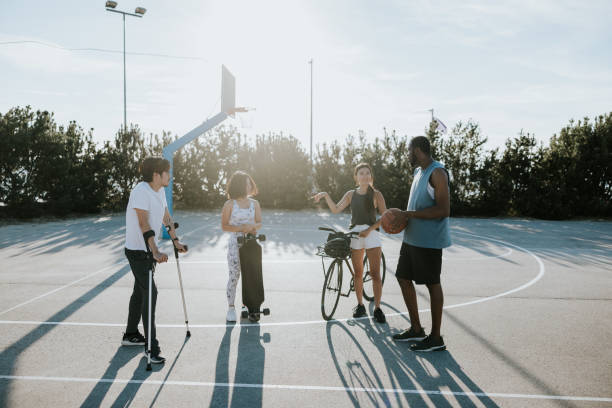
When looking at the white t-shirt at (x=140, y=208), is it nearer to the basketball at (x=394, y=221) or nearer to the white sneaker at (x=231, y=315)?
the white sneaker at (x=231, y=315)

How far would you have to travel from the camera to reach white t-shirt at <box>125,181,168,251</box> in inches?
156

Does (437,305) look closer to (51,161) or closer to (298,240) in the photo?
(298,240)

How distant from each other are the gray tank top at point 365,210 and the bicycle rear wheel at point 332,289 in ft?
1.97

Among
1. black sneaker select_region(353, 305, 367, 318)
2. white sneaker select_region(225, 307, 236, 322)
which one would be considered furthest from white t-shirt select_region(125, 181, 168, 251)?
black sneaker select_region(353, 305, 367, 318)

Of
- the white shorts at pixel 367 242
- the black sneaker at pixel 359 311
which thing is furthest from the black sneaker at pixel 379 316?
the white shorts at pixel 367 242

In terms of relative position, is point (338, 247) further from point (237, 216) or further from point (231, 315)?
point (231, 315)

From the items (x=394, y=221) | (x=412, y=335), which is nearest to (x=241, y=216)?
(x=394, y=221)

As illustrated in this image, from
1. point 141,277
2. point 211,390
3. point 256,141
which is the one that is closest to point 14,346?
point 141,277

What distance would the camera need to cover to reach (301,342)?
464cm

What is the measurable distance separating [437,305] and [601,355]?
5.71ft

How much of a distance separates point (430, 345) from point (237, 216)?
2700 mm

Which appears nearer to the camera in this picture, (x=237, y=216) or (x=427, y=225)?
(x=427, y=225)

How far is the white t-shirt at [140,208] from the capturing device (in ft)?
13.0

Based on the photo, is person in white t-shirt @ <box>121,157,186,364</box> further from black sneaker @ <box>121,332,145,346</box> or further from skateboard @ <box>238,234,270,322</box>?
skateboard @ <box>238,234,270,322</box>
